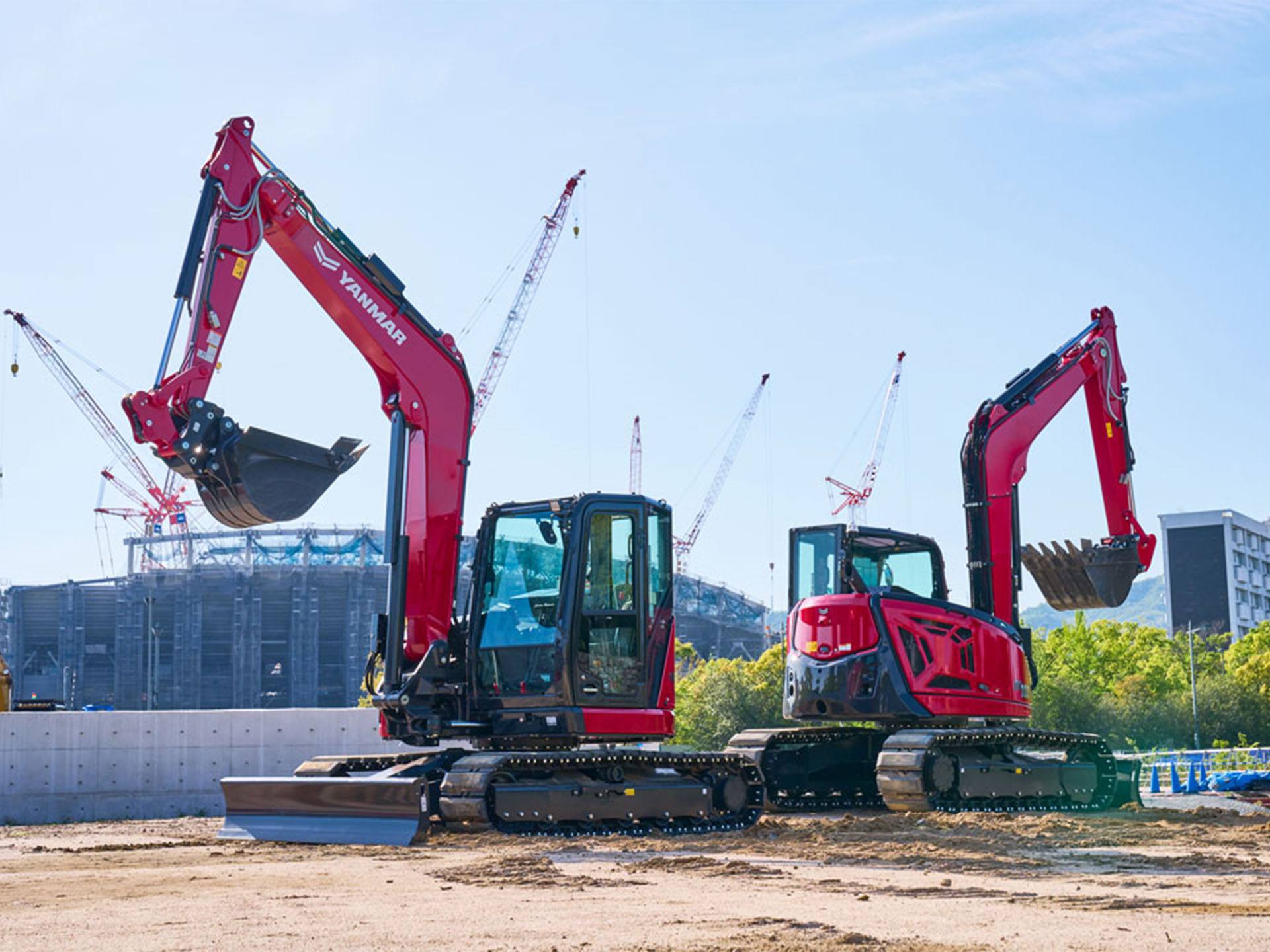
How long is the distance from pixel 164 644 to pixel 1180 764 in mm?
109871

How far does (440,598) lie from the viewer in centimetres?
1738

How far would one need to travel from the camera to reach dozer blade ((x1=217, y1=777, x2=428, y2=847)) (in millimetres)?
15664

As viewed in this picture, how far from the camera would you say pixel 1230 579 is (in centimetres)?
13962

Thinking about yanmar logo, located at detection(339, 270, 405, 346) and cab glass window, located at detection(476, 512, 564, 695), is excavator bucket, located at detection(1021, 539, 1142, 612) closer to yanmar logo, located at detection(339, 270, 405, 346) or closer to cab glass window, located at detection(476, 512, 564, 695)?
cab glass window, located at detection(476, 512, 564, 695)

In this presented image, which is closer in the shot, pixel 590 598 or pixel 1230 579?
pixel 590 598

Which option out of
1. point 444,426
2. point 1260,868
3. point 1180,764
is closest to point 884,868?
point 1260,868

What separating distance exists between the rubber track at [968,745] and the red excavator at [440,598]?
211 centimetres

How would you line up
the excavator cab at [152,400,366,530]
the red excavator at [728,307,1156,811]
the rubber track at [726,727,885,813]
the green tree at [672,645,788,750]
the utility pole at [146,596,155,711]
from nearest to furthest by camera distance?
1. the excavator cab at [152,400,366,530]
2. the red excavator at [728,307,1156,811]
3. the rubber track at [726,727,885,813]
4. the green tree at [672,645,788,750]
5. the utility pole at [146,596,155,711]

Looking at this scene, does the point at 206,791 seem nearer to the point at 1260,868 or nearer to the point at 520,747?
the point at 520,747

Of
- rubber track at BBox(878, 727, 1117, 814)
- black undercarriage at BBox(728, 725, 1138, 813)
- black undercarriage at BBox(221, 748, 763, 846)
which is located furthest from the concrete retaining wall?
rubber track at BBox(878, 727, 1117, 814)

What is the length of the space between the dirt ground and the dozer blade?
0.29 meters

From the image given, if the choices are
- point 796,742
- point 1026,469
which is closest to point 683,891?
point 796,742

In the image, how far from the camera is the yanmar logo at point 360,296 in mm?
17500

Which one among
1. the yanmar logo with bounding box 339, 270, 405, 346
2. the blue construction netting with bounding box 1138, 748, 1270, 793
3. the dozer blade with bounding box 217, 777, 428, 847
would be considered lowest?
the blue construction netting with bounding box 1138, 748, 1270, 793
